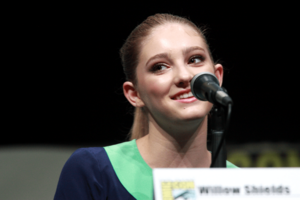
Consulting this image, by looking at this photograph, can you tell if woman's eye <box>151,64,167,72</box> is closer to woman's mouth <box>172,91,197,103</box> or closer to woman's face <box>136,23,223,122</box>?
woman's face <box>136,23,223,122</box>

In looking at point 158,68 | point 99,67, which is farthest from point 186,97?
point 99,67

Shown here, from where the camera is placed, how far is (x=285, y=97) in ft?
10.4

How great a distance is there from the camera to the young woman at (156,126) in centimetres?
131

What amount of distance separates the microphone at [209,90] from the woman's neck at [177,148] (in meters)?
0.41

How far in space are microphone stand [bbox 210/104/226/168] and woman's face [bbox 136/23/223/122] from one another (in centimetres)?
25

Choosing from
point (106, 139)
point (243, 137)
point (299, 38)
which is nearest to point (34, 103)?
point (106, 139)

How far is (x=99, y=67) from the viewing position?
8.93 feet

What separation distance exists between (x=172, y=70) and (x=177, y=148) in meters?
0.37

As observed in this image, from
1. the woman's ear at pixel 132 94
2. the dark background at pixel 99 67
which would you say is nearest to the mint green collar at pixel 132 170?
the woman's ear at pixel 132 94

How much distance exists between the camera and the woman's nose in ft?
4.14

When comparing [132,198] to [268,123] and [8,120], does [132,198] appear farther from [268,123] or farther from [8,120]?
[268,123]

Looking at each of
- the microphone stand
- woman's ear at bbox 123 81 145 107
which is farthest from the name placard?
woman's ear at bbox 123 81 145 107

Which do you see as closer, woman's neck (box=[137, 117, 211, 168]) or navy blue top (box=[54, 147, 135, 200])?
navy blue top (box=[54, 147, 135, 200])

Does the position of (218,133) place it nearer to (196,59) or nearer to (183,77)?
(183,77)
